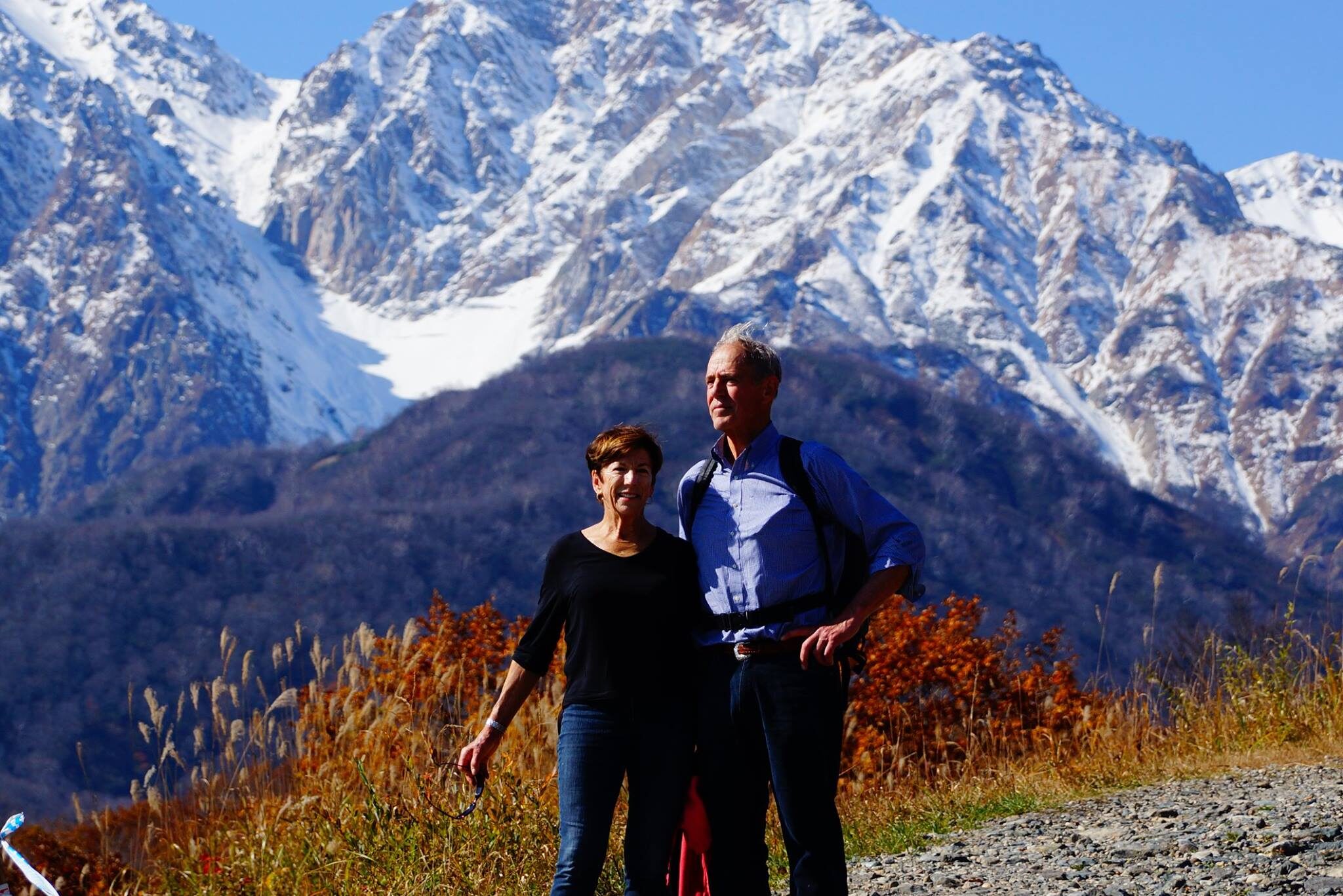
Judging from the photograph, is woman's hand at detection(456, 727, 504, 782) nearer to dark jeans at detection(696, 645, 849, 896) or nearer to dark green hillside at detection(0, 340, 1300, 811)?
dark jeans at detection(696, 645, 849, 896)

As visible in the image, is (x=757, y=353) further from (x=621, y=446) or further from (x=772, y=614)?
(x=772, y=614)

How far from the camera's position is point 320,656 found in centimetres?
855

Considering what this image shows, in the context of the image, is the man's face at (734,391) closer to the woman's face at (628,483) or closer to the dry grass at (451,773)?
the woman's face at (628,483)

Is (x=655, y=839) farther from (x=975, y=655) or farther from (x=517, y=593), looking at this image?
(x=517, y=593)

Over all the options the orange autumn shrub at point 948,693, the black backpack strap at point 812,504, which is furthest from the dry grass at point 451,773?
the black backpack strap at point 812,504

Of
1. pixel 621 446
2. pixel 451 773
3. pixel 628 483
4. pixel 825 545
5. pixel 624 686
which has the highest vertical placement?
pixel 621 446

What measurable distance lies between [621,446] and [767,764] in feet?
3.85

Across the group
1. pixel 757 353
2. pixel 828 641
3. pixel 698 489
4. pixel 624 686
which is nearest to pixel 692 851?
pixel 624 686

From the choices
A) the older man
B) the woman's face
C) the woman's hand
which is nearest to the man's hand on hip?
the older man

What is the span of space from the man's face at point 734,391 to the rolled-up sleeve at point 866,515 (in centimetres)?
26

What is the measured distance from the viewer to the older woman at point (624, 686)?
5.37 metres

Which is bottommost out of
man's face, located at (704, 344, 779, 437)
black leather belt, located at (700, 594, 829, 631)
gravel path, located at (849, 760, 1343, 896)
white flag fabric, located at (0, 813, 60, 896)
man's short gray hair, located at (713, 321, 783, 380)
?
gravel path, located at (849, 760, 1343, 896)

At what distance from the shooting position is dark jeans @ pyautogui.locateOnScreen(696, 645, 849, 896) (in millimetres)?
A: 5258

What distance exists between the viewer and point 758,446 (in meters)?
5.62
